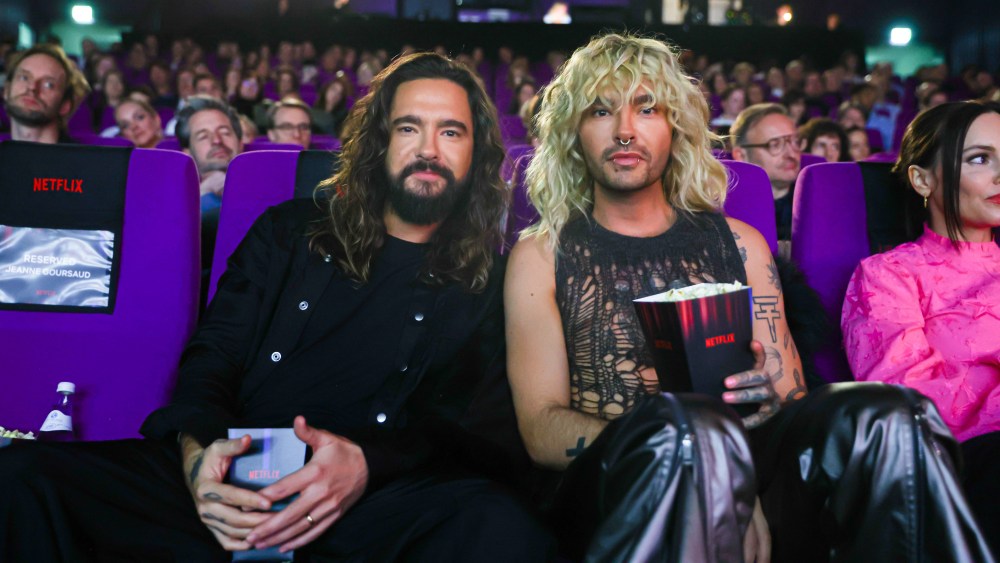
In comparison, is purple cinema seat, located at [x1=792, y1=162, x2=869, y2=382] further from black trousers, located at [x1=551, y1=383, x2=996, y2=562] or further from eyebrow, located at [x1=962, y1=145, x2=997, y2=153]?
black trousers, located at [x1=551, y1=383, x2=996, y2=562]

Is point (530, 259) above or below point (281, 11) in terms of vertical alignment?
below

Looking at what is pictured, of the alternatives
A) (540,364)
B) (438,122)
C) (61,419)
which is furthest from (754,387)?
(61,419)

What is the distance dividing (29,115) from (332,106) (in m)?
2.72

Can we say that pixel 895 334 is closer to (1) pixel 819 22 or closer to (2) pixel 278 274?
(2) pixel 278 274

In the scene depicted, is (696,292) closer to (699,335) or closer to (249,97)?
(699,335)

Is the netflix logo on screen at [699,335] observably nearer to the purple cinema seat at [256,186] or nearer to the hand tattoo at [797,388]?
the hand tattoo at [797,388]

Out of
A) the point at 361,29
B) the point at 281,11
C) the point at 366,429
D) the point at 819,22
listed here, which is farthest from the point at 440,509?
the point at 819,22

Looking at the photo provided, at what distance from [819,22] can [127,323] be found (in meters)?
13.2

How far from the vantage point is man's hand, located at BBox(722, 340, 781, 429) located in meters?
1.20

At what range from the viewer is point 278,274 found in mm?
1676

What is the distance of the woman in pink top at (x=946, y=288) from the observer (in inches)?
63.7

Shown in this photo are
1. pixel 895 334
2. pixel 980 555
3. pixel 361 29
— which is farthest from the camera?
pixel 361 29

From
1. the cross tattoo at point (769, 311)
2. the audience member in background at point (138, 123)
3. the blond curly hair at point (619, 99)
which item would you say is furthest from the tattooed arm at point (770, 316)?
the audience member in background at point (138, 123)

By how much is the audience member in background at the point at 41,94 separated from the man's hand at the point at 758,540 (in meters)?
3.13
